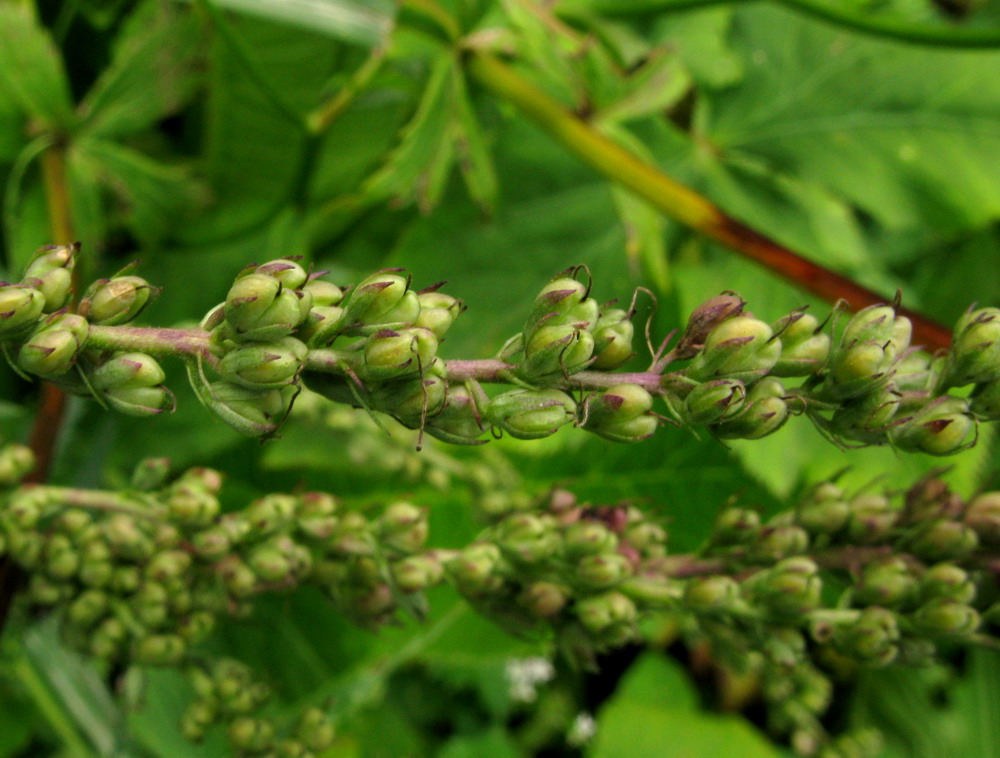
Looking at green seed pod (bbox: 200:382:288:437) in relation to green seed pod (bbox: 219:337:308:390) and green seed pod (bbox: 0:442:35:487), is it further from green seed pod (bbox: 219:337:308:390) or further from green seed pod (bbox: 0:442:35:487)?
green seed pod (bbox: 0:442:35:487)

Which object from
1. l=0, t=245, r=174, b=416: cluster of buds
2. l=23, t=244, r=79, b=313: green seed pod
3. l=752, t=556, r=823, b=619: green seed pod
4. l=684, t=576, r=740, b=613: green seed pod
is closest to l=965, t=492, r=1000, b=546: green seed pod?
l=752, t=556, r=823, b=619: green seed pod

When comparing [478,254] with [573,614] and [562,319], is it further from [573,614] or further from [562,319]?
[562,319]

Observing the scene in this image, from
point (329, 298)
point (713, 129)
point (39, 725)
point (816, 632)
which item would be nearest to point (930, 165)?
point (713, 129)

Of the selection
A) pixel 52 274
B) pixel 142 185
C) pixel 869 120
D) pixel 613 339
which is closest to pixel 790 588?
pixel 613 339

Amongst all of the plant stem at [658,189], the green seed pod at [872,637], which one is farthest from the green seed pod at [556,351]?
the plant stem at [658,189]

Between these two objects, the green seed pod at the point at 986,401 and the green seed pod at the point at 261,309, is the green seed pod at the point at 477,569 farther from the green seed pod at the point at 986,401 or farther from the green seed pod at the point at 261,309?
the green seed pod at the point at 986,401
